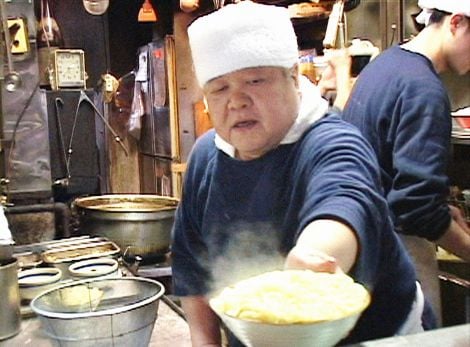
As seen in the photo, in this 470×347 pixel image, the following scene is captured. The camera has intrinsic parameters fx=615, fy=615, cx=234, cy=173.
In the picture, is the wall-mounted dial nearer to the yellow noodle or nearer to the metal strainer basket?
the metal strainer basket

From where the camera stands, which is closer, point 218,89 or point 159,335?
point 218,89

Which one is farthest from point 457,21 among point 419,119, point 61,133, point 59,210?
point 61,133

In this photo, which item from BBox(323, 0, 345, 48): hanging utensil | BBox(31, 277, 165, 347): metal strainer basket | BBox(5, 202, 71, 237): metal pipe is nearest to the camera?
BBox(31, 277, 165, 347): metal strainer basket

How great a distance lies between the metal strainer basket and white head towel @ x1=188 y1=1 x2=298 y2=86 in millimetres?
702

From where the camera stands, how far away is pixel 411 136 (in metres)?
1.86

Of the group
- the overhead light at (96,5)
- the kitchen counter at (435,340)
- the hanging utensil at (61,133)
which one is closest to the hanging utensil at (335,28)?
the overhead light at (96,5)

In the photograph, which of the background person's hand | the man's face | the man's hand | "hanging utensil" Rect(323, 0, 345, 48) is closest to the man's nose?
the man's face

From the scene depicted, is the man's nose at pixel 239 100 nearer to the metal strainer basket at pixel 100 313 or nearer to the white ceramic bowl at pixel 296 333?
the white ceramic bowl at pixel 296 333

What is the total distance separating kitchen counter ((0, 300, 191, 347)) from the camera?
194cm

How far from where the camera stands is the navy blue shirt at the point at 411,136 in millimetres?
1848

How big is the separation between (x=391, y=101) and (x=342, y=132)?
0.73 metres

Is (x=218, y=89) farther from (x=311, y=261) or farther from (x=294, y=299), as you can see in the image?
(x=294, y=299)

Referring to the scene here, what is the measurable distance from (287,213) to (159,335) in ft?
3.09

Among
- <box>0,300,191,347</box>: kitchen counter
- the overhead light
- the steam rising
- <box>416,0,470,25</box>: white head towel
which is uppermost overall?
the overhead light
